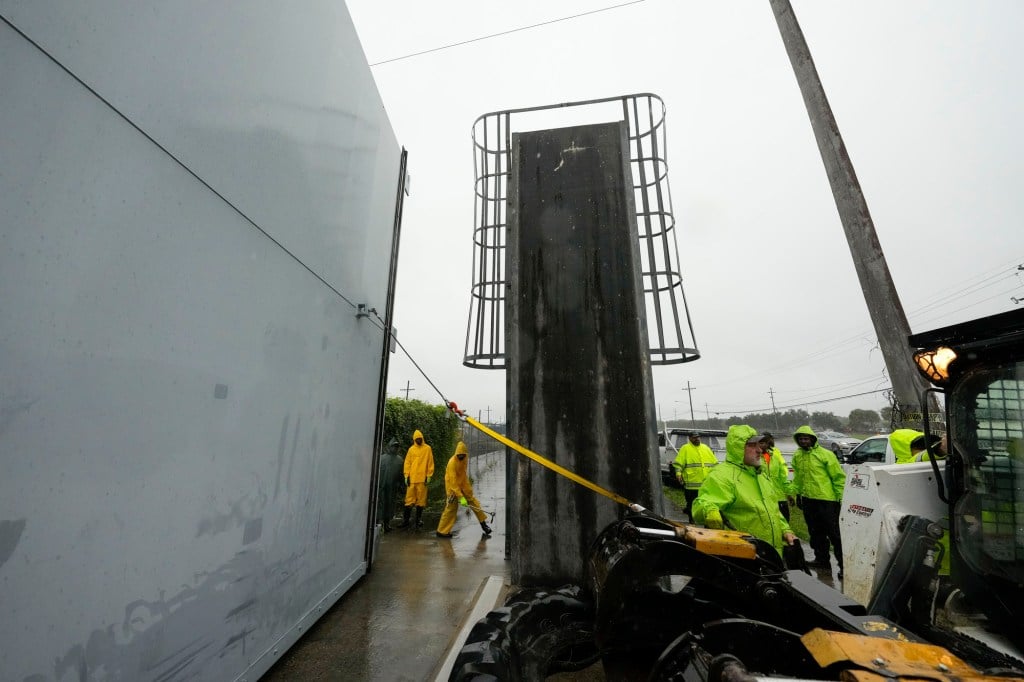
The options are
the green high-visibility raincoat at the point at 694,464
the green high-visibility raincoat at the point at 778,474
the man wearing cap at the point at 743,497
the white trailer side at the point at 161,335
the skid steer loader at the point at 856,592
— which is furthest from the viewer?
the green high-visibility raincoat at the point at 694,464

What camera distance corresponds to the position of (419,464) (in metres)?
7.18

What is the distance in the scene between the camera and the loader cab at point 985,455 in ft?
5.40

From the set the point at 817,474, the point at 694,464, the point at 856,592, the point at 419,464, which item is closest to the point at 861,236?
the point at 817,474

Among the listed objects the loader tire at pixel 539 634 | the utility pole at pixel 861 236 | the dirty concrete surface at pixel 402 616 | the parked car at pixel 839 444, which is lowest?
the dirty concrete surface at pixel 402 616

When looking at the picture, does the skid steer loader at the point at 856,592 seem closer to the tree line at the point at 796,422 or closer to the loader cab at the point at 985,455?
the loader cab at the point at 985,455

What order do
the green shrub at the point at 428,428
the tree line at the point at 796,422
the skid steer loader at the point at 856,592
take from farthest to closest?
the tree line at the point at 796,422 < the green shrub at the point at 428,428 < the skid steer loader at the point at 856,592

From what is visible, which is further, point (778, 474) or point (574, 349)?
point (778, 474)

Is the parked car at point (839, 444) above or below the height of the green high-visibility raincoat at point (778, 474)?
above

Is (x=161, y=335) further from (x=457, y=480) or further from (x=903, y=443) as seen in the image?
(x=903, y=443)

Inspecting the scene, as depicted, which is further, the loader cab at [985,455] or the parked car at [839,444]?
the parked car at [839,444]

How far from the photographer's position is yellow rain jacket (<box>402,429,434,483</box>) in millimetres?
7133

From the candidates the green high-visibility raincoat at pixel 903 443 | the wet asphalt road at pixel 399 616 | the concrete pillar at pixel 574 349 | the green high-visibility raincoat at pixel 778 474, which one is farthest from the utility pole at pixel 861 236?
the wet asphalt road at pixel 399 616

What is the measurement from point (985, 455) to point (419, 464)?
6749mm

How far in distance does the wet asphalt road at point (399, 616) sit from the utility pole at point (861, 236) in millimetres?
5285
